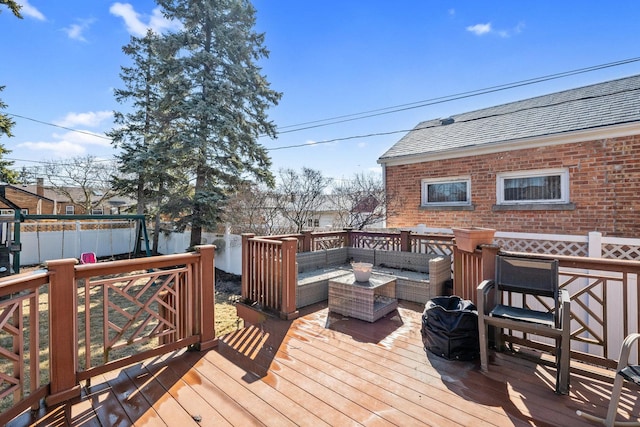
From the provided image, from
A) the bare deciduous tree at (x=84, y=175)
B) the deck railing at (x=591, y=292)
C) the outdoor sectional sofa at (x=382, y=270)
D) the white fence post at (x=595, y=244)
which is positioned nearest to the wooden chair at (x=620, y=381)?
the deck railing at (x=591, y=292)

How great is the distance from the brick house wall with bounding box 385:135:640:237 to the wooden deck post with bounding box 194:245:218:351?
6.30 meters

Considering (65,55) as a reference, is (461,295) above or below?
below

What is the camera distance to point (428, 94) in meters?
8.71

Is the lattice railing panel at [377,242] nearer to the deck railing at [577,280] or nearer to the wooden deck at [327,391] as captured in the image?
the deck railing at [577,280]

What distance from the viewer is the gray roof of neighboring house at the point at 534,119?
20.1ft

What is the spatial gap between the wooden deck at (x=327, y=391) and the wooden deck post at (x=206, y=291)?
175 mm

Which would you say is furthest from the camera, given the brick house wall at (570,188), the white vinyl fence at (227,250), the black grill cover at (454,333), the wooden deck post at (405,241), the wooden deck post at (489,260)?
the white vinyl fence at (227,250)

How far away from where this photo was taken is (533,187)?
6.61m

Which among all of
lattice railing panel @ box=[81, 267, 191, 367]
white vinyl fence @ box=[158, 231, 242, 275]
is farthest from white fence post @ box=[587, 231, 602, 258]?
white vinyl fence @ box=[158, 231, 242, 275]

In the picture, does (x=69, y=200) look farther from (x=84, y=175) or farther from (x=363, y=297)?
A: (x=363, y=297)

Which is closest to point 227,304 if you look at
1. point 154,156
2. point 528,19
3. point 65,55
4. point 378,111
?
point 154,156

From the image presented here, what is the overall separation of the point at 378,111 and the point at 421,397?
913cm

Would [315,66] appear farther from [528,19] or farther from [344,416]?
[344,416]

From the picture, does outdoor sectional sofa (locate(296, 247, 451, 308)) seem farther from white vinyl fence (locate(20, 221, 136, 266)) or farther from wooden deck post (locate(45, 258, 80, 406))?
white vinyl fence (locate(20, 221, 136, 266))
